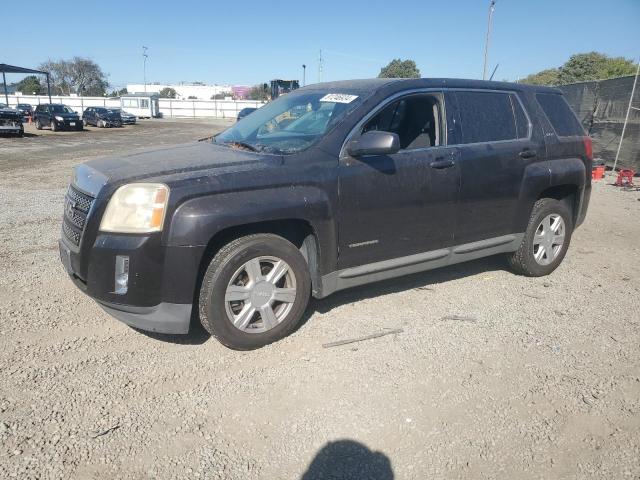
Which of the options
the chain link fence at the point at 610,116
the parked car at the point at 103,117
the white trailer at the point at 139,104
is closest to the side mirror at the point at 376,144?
the chain link fence at the point at 610,116

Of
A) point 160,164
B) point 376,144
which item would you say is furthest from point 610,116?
point 160,164

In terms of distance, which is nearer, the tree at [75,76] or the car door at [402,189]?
the car door at [402,189]

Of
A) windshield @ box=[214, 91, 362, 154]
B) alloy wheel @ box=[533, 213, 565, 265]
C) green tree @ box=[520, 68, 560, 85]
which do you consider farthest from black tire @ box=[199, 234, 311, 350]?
green tree @ box=[520, 68, 560, 85]

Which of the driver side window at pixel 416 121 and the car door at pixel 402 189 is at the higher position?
the driver side window at pixel 416 121

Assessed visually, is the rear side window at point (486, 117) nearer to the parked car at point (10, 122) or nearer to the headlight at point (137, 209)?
the headlight at point (137, 209)

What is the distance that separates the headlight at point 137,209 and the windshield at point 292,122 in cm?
99

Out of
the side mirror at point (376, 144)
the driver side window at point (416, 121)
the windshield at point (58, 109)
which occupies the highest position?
the driver side window at point (416, 121)

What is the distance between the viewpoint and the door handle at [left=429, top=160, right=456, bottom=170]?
3996mm

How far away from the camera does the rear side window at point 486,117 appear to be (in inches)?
170

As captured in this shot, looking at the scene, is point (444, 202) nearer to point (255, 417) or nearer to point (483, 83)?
point (483, 83)

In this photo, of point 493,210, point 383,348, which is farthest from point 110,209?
point 493,210

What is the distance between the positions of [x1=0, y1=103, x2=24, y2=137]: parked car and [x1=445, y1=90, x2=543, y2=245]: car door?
25.3 metres

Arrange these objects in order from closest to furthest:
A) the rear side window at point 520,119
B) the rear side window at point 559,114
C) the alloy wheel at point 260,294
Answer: the alloy wheel at point 260,294 → the rear side window at point 520,119 → the rear side window at point 559,114

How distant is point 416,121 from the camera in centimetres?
435
